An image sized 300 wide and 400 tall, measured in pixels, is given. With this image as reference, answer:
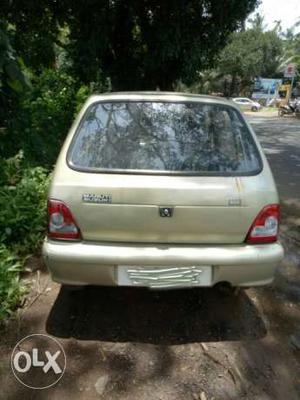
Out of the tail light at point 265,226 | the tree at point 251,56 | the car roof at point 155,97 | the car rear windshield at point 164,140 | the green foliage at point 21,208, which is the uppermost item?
the car roof at point 155,97

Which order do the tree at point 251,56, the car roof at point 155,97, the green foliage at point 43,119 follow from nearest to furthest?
the car roof at point 155,97 → the green foliage at point 43,119 → the tree at point 251,56

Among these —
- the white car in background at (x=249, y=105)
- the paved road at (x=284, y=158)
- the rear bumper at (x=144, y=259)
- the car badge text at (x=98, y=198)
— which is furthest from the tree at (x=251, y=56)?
the car badge text at (x=98, y=198)

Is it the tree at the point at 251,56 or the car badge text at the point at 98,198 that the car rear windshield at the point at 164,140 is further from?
the tree at the point at 251,56

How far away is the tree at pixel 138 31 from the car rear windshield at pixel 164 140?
5.86 m

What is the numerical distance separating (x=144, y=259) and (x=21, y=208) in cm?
207

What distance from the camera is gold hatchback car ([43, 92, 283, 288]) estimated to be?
2430 mm

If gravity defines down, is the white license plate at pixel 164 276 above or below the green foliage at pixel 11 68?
below

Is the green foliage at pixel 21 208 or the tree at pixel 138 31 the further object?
the tree at pixel 138 31

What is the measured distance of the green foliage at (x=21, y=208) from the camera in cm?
379

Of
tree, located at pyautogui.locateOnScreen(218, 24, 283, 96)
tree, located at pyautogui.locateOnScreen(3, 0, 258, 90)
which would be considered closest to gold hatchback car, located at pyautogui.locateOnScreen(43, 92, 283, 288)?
tree, located at pyautogui.locateOnScreen(3, 0, 258, 90)

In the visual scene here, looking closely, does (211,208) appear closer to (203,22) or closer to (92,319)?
(92,319)

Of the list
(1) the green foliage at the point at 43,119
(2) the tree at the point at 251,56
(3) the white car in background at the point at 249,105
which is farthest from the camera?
(2) the tree at the point at 251,56

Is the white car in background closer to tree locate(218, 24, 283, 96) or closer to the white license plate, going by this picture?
tree locate(218, 24, 283, 96)

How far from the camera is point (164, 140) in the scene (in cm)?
281
